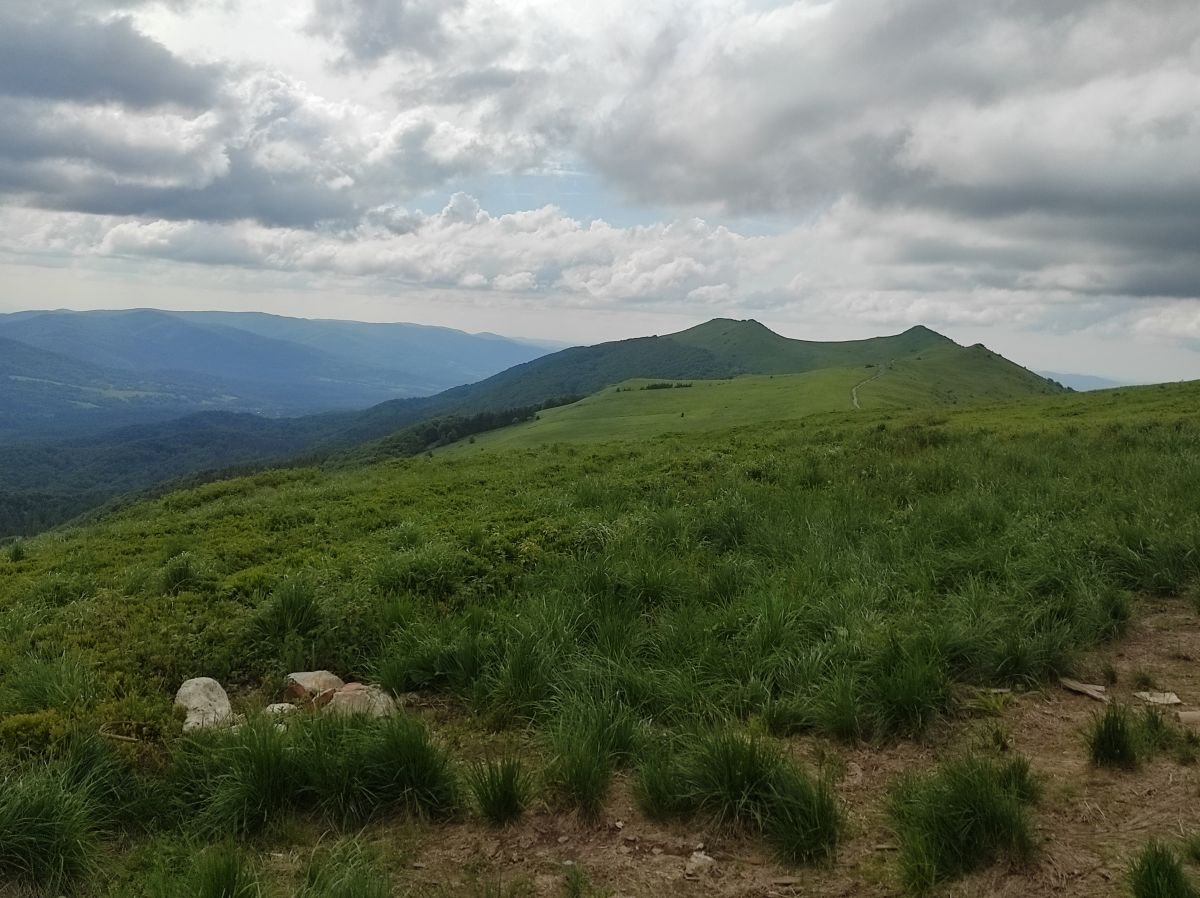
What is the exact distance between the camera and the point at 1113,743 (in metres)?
5.18

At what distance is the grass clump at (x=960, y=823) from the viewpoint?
163 inches

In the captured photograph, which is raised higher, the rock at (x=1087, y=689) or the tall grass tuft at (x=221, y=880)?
the rock at (x=1087, y=689)

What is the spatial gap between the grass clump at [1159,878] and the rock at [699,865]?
203cm

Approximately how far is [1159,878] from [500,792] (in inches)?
135

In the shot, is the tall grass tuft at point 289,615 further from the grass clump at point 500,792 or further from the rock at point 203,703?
the grass clump at point 500,792

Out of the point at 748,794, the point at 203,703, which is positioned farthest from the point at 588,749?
the point at 203,703

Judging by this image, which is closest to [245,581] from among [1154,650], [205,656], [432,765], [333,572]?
[333,572]

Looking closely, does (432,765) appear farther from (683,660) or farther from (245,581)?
(245,581)

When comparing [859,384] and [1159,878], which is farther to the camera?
[859,384]

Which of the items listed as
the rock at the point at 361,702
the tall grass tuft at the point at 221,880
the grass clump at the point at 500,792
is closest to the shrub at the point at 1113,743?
the grass clump at the point at 500,792

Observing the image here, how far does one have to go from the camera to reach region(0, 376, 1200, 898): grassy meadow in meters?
4.65

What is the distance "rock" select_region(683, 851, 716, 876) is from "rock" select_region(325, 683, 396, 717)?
7.37 feet

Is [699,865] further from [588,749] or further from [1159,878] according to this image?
[1159,878]

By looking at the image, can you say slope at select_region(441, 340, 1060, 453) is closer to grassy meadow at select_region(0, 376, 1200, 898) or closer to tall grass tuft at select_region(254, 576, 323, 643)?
grassy meadow at select_region(0, 376, 1200, 898)
